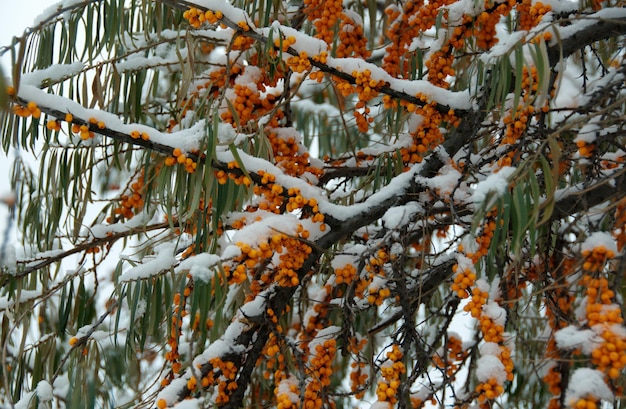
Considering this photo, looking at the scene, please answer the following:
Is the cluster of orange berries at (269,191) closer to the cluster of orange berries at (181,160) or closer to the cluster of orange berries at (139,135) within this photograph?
the cluster of orange berries at (181,160)

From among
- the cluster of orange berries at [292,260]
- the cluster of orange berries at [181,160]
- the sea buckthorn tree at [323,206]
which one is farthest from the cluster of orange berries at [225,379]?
the cluster of orange berries at [181,160]

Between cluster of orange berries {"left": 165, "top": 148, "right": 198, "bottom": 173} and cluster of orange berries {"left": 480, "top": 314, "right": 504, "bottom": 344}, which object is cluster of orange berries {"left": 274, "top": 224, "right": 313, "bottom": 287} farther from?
cluster of orange berries {"left": 480, "top": 314, "right": 504, "bottom": 344}

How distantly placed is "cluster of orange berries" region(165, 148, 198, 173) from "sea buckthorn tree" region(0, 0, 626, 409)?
1 centimetres

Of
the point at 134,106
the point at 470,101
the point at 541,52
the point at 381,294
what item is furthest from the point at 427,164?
the point at 134,106

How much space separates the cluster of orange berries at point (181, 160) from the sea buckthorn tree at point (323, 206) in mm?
14

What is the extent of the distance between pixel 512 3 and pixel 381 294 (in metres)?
0.85

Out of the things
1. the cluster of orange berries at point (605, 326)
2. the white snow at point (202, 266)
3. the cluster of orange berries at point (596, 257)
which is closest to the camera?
the cluster of orange berries at point (605, 326)

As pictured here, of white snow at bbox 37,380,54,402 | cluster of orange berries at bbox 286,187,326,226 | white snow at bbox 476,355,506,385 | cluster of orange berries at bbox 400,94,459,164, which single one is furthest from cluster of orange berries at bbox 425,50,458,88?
white snow at bbox 37,380,54,402

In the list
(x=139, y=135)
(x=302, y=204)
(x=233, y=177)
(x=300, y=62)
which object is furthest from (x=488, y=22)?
(x=139, y=135)

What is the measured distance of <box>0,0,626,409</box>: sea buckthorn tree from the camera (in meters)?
1.53

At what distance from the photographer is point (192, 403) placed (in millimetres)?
1572

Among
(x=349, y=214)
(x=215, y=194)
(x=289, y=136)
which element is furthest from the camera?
(x=289, y=136)

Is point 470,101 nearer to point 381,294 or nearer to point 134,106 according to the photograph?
point 381,294

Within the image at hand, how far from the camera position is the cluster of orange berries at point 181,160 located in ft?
5.52
